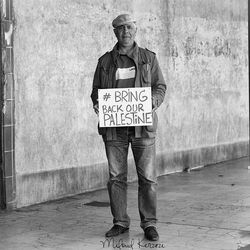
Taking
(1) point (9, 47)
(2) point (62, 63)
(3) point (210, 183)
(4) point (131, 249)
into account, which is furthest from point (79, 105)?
(4) point (131, 249)

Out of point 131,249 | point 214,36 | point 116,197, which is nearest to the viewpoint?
point 131,249

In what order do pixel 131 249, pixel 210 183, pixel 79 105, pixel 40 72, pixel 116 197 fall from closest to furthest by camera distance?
1. pixel 131 249
2. pixel 116 197
3. pixel 40 72
4. pixel 79 105
5. pixel 210 183

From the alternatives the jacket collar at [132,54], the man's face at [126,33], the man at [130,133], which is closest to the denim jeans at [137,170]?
the man at [130,133]

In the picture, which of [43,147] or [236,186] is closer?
[43,147]

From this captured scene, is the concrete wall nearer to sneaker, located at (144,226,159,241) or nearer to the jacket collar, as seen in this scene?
the jacket collar

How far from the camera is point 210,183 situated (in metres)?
9.99

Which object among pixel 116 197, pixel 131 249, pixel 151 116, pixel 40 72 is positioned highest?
pixel 40 72

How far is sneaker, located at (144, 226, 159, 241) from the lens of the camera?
6340 mm

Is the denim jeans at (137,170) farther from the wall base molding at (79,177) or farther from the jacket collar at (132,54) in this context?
the wall base molding at (79,177)

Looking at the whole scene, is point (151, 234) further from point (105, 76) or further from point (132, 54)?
point (132, 54)

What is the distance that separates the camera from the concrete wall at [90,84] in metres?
8.30

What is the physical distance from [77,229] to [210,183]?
3559 mm

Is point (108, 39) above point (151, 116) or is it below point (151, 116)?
above

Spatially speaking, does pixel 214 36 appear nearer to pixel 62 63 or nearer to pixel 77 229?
pixel 62 63
